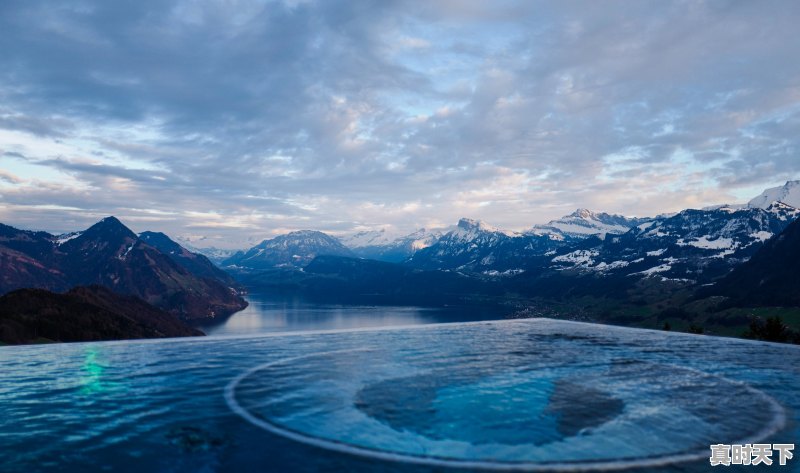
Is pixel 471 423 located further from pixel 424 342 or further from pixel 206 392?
pixel 424 342

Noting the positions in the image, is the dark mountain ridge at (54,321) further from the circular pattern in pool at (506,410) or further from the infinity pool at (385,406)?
the circular pattern in pool at (506,410)

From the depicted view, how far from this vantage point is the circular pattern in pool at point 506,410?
1243cm

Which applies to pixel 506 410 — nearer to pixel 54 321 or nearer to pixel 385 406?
pixel 385 406

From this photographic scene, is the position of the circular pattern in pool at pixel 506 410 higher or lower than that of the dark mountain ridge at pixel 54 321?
higher

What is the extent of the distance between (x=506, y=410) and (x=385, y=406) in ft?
13.3

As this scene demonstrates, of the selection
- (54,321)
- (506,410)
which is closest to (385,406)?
(506,410)

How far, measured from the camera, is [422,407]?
54.9 feet

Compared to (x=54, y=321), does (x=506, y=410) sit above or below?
above

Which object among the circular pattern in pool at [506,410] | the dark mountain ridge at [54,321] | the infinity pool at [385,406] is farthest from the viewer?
the dark mountain ridge at [54,321]

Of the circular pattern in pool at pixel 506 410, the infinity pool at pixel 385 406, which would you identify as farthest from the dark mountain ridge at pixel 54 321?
the circular pattern in pool at pixel 506 410

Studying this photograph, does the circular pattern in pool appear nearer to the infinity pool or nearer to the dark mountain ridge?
the infinity pool

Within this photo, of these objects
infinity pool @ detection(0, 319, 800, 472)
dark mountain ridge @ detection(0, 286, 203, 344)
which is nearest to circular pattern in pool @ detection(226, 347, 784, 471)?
infinity pool @ detection(0, 319, 800, 472)

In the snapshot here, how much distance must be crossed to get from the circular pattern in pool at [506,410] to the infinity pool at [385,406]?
71 millimetres

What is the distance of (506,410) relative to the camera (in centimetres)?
1623
